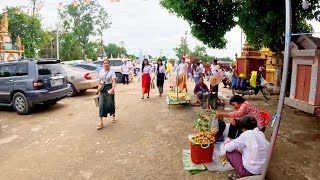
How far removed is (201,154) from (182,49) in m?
61.0

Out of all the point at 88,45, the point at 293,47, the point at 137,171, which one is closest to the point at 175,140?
the point at 137,171

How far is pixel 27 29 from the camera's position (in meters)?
41.2

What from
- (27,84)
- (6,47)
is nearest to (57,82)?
(27,84)

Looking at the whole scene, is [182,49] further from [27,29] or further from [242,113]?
[242,113]

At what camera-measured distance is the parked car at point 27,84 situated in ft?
27.9

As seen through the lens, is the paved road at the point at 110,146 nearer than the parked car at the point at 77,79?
Yes

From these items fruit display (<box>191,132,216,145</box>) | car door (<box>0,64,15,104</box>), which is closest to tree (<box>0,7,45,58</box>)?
car door (<box>0,64,15,104</box>)

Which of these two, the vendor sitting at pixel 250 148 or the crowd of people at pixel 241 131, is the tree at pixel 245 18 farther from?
A: the vendor sitting at pixel 250 148

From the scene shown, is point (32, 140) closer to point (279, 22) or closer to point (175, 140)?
point (175, 140)

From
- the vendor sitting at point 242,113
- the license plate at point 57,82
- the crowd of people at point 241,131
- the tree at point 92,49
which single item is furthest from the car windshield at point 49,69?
the tree at point 92,49

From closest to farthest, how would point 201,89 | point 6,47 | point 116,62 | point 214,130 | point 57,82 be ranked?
1. point 214,130
2. point 57,82
3. point 201,89
4. point 116,62
5. point 6,47

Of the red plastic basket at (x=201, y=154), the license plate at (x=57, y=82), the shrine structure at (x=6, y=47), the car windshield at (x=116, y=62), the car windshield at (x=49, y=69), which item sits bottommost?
the red plastic basket at (x=201, y=154)

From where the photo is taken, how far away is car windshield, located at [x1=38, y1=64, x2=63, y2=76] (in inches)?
345

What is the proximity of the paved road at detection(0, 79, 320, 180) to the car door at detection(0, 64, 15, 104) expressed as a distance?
0.59 m
